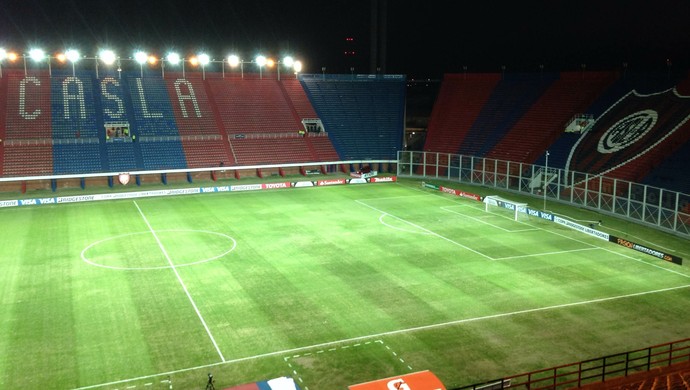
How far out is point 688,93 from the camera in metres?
46.2

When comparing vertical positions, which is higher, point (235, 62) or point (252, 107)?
point (235, 62)

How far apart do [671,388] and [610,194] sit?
94.3ft

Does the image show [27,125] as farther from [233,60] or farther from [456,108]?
[456,108]

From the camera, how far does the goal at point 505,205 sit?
3850 cm

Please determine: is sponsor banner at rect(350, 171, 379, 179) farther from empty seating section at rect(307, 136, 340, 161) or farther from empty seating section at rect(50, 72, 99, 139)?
empty seating section at rect(50, 72, 99, 139)

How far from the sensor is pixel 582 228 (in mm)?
34906

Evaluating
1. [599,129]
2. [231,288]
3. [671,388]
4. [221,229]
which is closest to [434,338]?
[671,388]

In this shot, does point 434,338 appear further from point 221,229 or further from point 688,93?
point 688,93

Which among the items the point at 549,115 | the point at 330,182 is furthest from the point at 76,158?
the point at 549,115

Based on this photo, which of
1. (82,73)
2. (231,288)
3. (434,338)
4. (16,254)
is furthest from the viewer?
(82,73)

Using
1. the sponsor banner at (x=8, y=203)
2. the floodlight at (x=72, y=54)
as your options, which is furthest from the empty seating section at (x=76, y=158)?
the floodlight at (x=72, y=54)

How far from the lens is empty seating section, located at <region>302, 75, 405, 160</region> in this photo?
59750 millimetres

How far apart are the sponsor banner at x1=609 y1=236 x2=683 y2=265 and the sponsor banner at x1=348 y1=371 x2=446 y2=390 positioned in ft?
63.7

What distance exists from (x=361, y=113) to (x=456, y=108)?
10.0 metres
